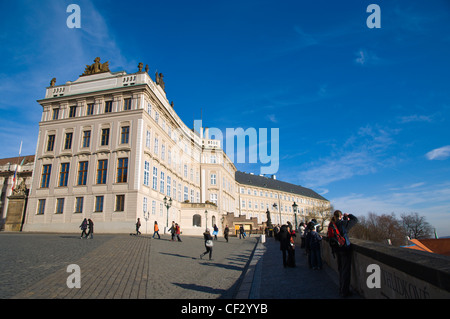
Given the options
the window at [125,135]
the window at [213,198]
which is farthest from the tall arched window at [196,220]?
the window at [125,135]

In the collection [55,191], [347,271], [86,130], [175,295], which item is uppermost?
[86,130]

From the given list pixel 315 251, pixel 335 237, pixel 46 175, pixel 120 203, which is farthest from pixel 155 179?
pixel 335 237

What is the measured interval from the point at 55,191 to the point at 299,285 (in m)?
34.8

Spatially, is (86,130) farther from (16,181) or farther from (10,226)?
(16,181)

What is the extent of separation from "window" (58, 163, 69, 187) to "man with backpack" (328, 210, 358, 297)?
116 ft

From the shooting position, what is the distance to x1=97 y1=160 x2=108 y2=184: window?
32.6 m

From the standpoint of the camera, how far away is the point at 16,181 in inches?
1959

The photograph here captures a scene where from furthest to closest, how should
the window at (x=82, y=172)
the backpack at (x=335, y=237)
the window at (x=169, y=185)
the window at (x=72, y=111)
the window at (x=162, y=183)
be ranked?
the window at (x=169, y=185) → the window at (x=162, y=183) → the window at (x=72, y=111) → the window at (x=82, y=172) → the backpack at (x=335, y=237)

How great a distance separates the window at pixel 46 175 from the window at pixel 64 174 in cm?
180

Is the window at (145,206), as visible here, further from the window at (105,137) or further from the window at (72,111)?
the window at (72,111)

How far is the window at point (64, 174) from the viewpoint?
33.8 metres

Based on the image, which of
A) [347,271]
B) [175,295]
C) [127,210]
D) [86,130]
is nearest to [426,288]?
[347,271]

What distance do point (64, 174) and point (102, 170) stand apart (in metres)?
5.54

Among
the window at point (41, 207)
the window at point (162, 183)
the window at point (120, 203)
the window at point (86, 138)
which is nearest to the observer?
the window at point (120, 203)
